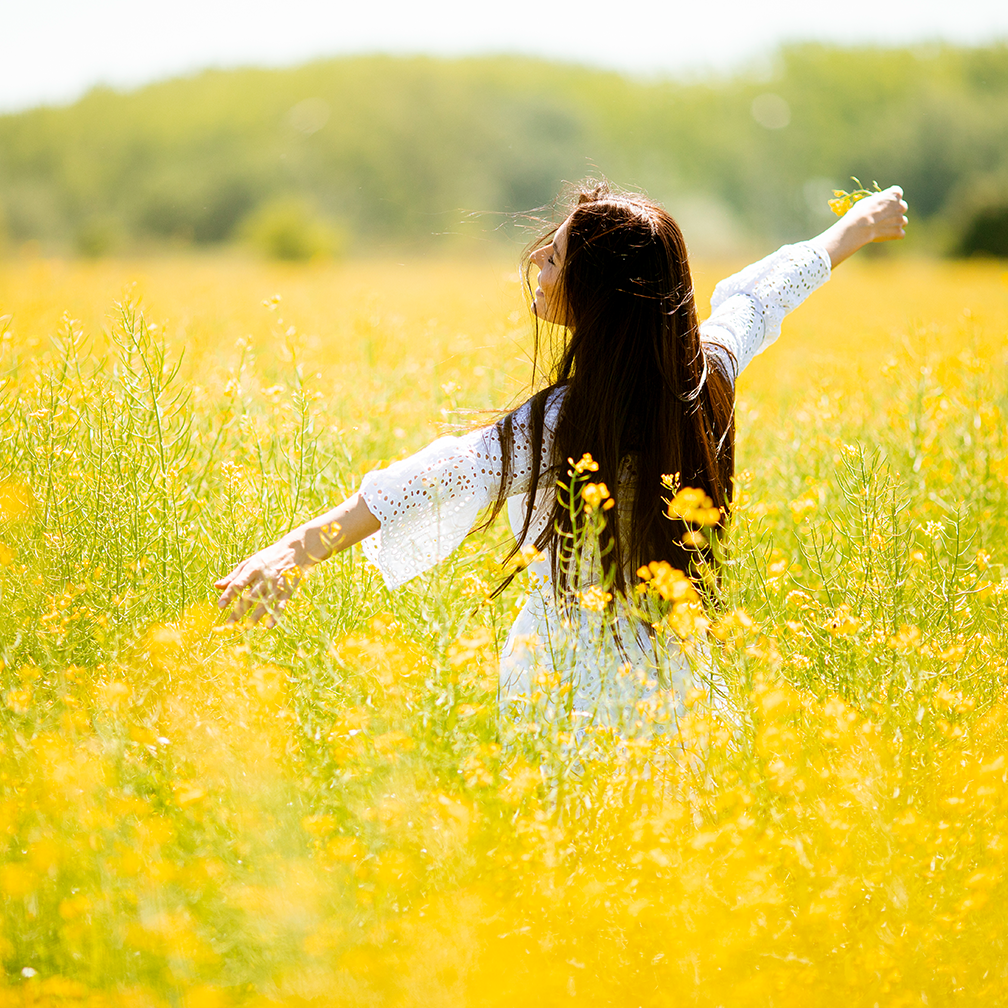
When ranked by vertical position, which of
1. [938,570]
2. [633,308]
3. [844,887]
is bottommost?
[844,887]

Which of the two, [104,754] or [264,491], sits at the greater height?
[264,491]

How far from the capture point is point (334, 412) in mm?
3641

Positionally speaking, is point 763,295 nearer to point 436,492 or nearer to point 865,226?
point 865,226

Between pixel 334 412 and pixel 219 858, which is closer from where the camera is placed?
pixel 219 858

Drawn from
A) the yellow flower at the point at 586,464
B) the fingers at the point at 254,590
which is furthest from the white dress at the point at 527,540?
the fingers at the point at 254,590

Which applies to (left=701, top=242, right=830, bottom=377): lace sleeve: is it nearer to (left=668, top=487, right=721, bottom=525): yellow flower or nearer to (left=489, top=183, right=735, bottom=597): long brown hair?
(left=489, top=183, right=735, bottom=597): long brown hair

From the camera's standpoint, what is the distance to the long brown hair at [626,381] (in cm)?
185

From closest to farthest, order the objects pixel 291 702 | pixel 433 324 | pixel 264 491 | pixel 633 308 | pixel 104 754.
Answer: pixel 104 754 < pixel 633 308 < pixel 291 702 < pixel 264 491 < pixel 433 324

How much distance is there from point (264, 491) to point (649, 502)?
44.2 inches

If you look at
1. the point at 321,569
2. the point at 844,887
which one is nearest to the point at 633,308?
the point at 321,569

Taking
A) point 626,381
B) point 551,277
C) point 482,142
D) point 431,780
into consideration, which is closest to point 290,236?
point 551,277

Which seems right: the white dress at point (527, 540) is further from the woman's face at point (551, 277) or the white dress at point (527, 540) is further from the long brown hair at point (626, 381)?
the woman's face at point (551, 277)

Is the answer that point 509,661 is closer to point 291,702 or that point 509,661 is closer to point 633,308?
point 291,702

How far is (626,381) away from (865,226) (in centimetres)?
113
